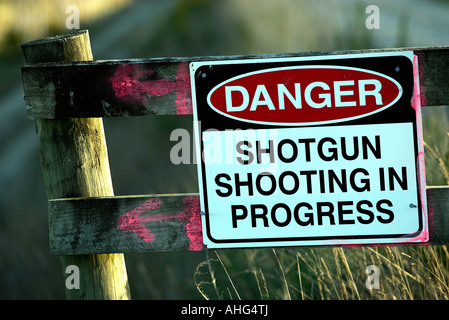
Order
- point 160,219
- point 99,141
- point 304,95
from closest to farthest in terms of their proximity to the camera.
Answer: point 304,95, point 160,219, point 99,141

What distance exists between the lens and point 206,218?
7.31 feet

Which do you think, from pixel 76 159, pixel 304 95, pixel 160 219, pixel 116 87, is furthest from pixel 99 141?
pixel 304 95

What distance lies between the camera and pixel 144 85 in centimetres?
219

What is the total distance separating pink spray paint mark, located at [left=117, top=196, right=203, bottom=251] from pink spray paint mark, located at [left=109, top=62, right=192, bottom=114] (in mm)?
394

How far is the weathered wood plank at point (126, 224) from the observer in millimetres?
2252

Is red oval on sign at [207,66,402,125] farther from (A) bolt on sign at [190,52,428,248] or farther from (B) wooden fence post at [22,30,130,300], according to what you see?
(B) wooden fence post at [22,30,130,300]

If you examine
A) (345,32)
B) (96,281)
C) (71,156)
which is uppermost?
(345,32)

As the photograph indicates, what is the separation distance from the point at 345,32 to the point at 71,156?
22.9ft

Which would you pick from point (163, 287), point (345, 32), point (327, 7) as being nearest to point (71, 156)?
point (163, 287)

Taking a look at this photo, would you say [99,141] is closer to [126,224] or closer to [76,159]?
[76,159]

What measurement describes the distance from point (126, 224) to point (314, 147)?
848 millimetres

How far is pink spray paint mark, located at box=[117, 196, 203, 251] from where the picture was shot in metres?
2.24
